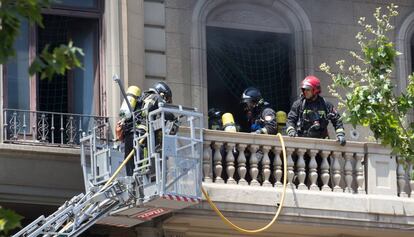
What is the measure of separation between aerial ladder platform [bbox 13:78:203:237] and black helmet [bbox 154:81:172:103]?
767 millimetres

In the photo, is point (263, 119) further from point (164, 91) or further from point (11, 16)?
point (11, 16)

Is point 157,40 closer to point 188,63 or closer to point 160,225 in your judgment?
point 188,63

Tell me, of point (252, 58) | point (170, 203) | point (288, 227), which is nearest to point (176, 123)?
point (170, 203)

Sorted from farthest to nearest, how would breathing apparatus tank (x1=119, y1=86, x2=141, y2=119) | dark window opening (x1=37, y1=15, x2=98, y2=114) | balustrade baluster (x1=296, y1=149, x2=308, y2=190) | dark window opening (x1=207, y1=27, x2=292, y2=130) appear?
dark window opening (x1=207, y1=27, x2=292, y2=130) < dark window opening (x1=37, y1=15, x2=98, y2=114) < balustrade baluster (x1=296, y1=149, x2=308, y2=190) < breathing apparatus tank (x1=119, y1=86, x2=141, y2=119)

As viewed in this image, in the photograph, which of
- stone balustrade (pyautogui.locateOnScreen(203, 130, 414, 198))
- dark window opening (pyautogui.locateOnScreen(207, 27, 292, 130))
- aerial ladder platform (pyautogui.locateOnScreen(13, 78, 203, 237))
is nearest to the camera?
aerial ladder platform (pyautogui.locateOnScreen(13, 78, 203, 237))

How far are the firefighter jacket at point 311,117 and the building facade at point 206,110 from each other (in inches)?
18.0

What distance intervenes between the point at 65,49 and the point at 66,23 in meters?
10.1

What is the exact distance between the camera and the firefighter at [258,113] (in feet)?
75.2

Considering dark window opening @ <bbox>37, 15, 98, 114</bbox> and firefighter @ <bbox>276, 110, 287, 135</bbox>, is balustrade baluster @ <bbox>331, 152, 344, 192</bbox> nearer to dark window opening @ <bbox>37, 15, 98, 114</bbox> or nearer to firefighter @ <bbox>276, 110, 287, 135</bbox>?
firefighter @ <bbox>276, 110, 287, 135</bbox>

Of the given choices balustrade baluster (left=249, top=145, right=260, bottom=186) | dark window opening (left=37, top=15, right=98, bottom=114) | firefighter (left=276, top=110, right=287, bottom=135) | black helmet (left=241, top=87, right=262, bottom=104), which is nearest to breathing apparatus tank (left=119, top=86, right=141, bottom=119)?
dark window opening (left=37, top=15, right=98, bottom=114)

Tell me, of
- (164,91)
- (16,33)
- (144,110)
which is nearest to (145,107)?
(144,110)

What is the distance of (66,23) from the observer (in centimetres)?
2352

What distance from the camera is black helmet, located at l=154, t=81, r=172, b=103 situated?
71.6ft

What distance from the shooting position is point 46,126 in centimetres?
2273
